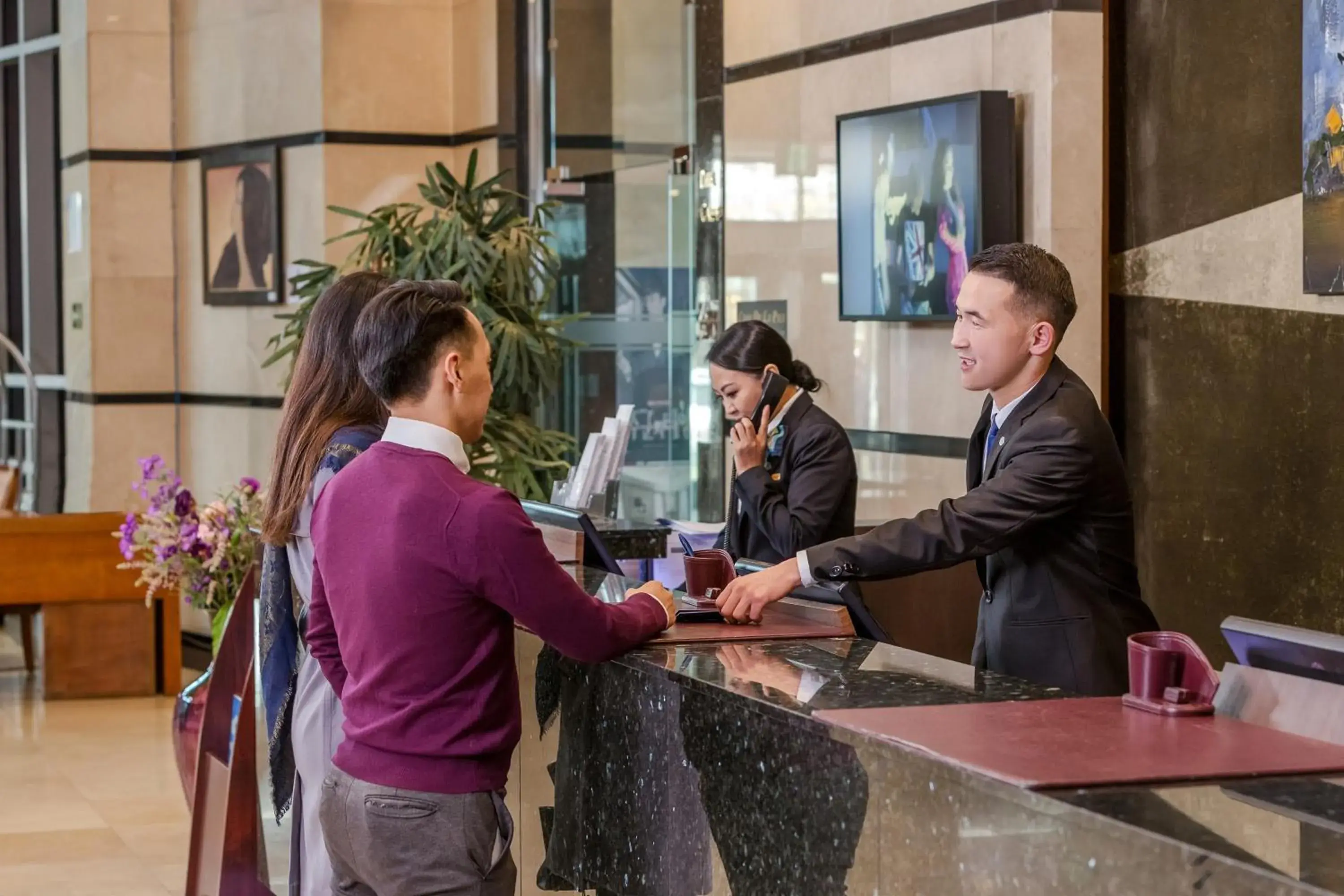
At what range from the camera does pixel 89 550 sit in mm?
9273

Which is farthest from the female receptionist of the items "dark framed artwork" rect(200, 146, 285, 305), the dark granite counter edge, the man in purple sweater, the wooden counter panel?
"dark framed artwork" rect(200, 146, 285, 305)

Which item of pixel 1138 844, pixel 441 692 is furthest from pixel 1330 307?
pixel 1138 844

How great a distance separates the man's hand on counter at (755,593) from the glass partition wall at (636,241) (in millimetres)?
4598

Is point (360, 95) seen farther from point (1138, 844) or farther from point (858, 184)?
point (1138, 844)

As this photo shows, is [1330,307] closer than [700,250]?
Yes

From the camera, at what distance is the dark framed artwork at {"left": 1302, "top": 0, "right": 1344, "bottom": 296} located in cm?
471

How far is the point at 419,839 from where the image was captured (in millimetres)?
2578

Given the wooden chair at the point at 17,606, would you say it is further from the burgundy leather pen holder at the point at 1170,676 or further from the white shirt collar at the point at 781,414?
the burgundy leather pen holder at the point at 1170,676

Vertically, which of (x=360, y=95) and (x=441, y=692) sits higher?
(x=360, y=95)

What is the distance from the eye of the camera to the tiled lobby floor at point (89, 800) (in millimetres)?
5980

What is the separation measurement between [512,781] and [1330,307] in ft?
9.20

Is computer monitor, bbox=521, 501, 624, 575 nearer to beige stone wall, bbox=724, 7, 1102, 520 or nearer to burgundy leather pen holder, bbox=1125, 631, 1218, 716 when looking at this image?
burgundy leather pen holder, bbox=1125, 631, 1218, 716

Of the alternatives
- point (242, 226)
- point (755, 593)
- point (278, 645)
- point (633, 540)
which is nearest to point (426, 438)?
point (755, 593)

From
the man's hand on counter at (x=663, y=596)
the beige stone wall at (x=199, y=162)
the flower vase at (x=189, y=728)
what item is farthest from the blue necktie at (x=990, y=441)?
the beige stone wall at (x=199, y=162)
